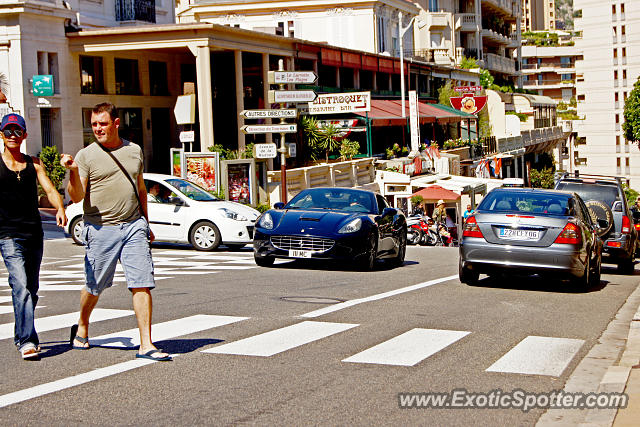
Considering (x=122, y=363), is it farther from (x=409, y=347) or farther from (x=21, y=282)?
(x=409, y=347)

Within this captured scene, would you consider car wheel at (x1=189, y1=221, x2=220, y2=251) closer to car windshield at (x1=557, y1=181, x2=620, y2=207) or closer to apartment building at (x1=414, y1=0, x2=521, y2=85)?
car windshield at (x1=557, y1=181, x2=620, y2=207)

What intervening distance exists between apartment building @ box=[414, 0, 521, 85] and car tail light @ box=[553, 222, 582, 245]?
52327 millimetres

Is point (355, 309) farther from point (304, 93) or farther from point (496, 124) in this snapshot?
point (496, 124)

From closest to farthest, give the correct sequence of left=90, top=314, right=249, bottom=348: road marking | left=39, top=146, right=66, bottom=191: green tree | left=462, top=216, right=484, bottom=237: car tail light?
left=90, top=314, right=249, bottom=348: road marking, left=462, top=216, right=484, bottom=237: car tail light, left=39, top=146, right=66, bottom=191: green tree

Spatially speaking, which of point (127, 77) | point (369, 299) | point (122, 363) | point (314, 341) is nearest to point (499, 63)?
point (127, 77)

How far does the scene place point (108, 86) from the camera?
116 feet

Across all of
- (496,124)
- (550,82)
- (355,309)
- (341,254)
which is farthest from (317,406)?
(550,82)

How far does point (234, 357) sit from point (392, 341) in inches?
66.2

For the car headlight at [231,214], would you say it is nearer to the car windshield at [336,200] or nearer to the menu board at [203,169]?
the car windshield at [336,200]

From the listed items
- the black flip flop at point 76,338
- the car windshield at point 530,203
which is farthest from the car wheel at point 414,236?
the black flip flop at point 76,338

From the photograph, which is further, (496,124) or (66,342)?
(496,124)

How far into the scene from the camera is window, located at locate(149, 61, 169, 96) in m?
38.1

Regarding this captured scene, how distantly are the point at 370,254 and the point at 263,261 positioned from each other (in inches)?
72.2

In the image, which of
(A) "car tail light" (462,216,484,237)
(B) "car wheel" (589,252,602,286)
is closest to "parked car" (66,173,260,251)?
(A) "car tail light" (462,216,484,237)
